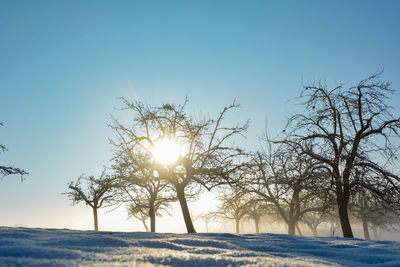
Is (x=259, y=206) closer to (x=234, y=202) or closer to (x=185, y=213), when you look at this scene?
(x=234, y=202)

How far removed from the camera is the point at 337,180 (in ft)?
33.0

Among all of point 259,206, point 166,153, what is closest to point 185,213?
point 166,153

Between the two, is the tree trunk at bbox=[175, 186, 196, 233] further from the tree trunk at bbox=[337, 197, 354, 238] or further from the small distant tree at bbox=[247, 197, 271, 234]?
the small distant tree at bbox=[247, 197, 271, 234]

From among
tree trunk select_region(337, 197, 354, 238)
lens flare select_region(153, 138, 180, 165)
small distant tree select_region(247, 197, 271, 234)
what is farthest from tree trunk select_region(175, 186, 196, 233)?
small distant tree select_region(247, 197, 271, 234)

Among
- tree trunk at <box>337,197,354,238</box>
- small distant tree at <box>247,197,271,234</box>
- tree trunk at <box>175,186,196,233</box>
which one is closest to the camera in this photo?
tree trunk at <box>337,197,354,238</box>

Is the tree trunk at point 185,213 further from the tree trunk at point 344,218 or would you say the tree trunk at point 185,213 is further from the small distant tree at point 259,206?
the small distant tree at point 259,206

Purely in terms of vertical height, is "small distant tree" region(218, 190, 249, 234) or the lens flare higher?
the lens flare

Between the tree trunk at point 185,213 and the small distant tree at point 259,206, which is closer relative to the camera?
the tree trunk at point 185,213

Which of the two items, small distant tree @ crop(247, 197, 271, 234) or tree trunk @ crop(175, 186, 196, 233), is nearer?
tree trunk @ crop(175, 186, 196, 233)

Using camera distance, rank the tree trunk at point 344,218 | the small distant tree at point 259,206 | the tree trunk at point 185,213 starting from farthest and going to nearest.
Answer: the small distant tree at point 259,206
the tree trunk at point 185,213
the tree trunk at point 344,218

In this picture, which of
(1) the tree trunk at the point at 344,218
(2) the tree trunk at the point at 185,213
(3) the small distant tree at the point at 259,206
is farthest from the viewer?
(3) the small distant tree at the point at 259,206

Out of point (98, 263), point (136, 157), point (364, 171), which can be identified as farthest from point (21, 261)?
point (364, 171)

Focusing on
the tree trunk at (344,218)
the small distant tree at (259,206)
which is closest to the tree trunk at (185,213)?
the tree trunk at (344,218)

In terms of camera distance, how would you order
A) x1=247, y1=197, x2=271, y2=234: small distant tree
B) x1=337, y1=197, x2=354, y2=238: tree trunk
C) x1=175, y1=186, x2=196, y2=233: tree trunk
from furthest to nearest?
x1=247, y1=197, x2=271, y2=234: small distant tree
x1=175, y1=186, x2=196, y2=233: tree trunk
x1=337, y1=197, x2=354, y2=238: tree trunk
